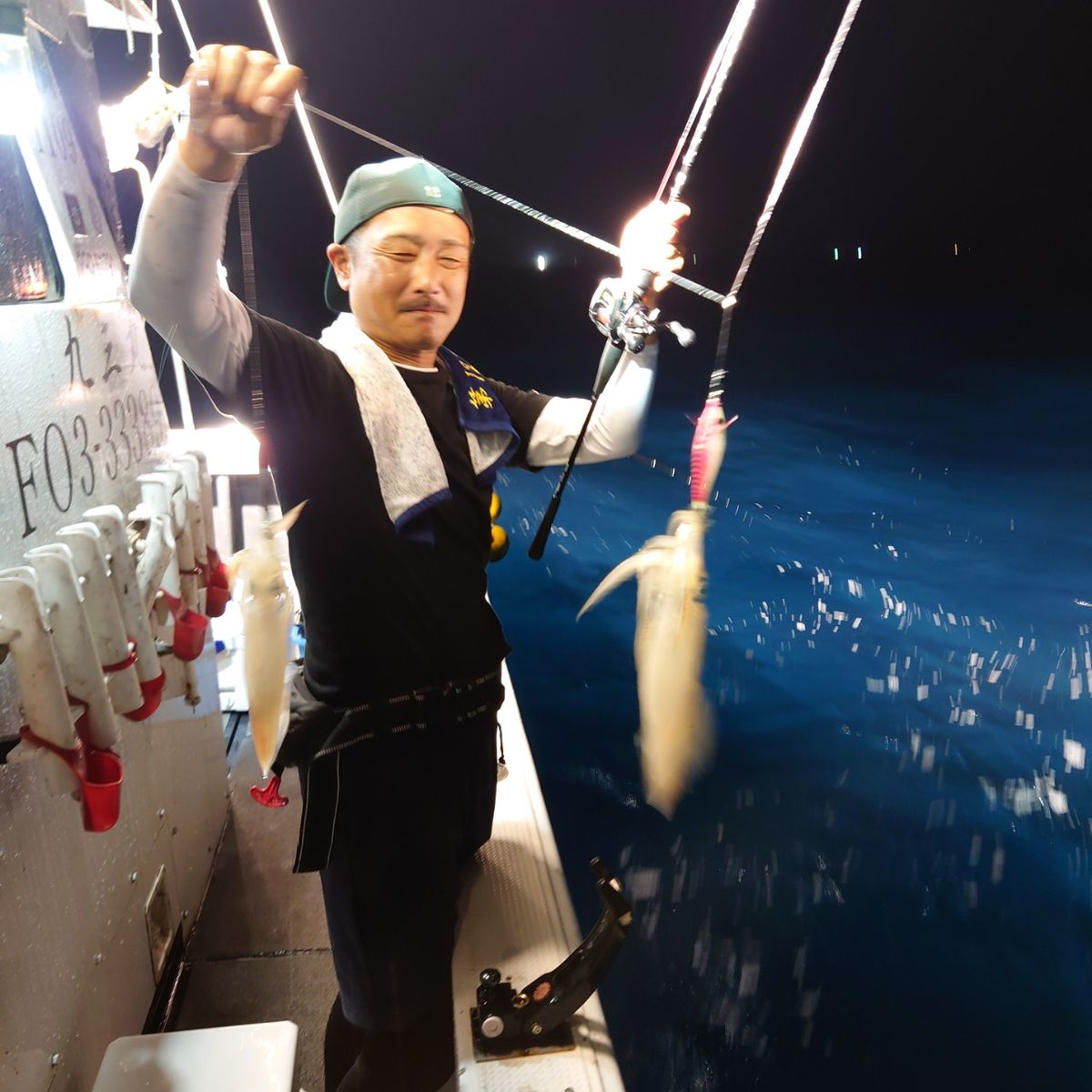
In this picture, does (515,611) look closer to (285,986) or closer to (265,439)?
(285,986)

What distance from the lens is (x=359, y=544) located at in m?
1.35

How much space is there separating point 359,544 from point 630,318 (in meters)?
0.67

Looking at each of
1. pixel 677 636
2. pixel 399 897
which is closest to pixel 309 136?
pixel 677 636

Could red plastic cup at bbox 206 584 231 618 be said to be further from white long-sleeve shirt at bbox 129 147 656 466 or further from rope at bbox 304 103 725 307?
rope at bbox 304 103 725 307

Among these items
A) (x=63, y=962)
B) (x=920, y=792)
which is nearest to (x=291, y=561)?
(x=63, y=962)

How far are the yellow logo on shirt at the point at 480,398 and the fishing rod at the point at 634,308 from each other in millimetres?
226

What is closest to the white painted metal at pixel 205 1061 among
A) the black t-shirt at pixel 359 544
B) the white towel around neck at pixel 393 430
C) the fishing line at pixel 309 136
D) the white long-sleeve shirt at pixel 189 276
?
the black t-shirt at pixel 359 544

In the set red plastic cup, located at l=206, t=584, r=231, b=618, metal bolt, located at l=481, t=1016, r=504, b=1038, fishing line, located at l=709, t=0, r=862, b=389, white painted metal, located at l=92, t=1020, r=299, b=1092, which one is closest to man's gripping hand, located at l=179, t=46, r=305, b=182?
fishing line, located at l=709, t=0, r=862, b=389

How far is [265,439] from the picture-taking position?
3.85 feet

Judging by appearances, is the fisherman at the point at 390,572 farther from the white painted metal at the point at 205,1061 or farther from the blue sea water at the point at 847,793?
the blue sea water at the point at 847,793

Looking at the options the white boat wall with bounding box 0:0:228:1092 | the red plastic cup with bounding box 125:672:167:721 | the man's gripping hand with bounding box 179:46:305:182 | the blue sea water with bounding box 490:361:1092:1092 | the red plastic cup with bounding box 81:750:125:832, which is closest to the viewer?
the man's gripping hand with bounding box 179:46:305:182

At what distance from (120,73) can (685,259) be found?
2.42 metres

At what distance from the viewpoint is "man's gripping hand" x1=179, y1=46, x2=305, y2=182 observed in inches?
35.4

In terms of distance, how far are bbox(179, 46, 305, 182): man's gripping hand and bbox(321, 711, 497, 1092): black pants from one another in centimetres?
101
